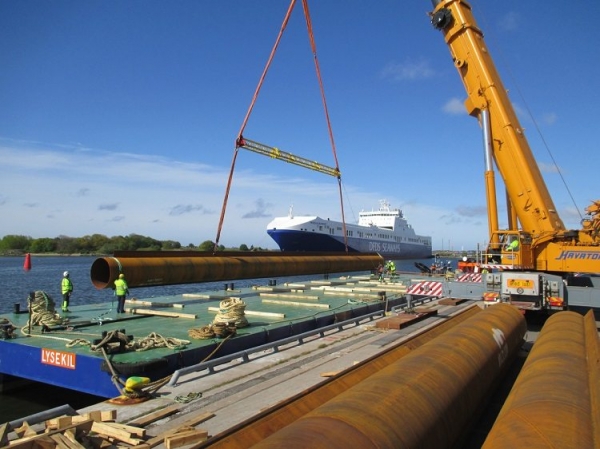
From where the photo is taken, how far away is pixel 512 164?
13578mm

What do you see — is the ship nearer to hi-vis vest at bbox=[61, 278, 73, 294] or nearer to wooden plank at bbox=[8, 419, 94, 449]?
hi-vis vest at bbox=[61, 278, 73, 294]

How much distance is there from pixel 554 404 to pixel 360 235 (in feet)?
239

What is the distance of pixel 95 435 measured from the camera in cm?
509

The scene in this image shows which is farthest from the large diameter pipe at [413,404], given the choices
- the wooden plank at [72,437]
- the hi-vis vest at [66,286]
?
the hi-vis vest at [66,286]

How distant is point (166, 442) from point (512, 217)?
13.1 m

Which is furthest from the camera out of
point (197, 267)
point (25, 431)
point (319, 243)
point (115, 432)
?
point (319, 243)

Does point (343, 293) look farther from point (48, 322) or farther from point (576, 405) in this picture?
point (576, 405)

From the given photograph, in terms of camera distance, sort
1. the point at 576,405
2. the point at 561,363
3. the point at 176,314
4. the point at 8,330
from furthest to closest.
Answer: the point at 176,314
the point at 8,330
the point at 561,363
the point at 576,405

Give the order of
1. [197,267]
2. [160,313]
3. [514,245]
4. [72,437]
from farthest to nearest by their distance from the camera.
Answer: [197,267]
[160,313]
[514,245]
[72,437]

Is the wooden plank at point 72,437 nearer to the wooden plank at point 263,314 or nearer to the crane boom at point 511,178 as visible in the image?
the wooden plank at point 263,314

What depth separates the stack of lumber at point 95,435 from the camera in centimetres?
453

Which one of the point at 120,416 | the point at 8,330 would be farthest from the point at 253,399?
the point at 8,330

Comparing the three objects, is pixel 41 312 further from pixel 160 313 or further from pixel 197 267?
pixel 197 267

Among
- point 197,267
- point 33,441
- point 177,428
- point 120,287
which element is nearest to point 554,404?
point 177,428
